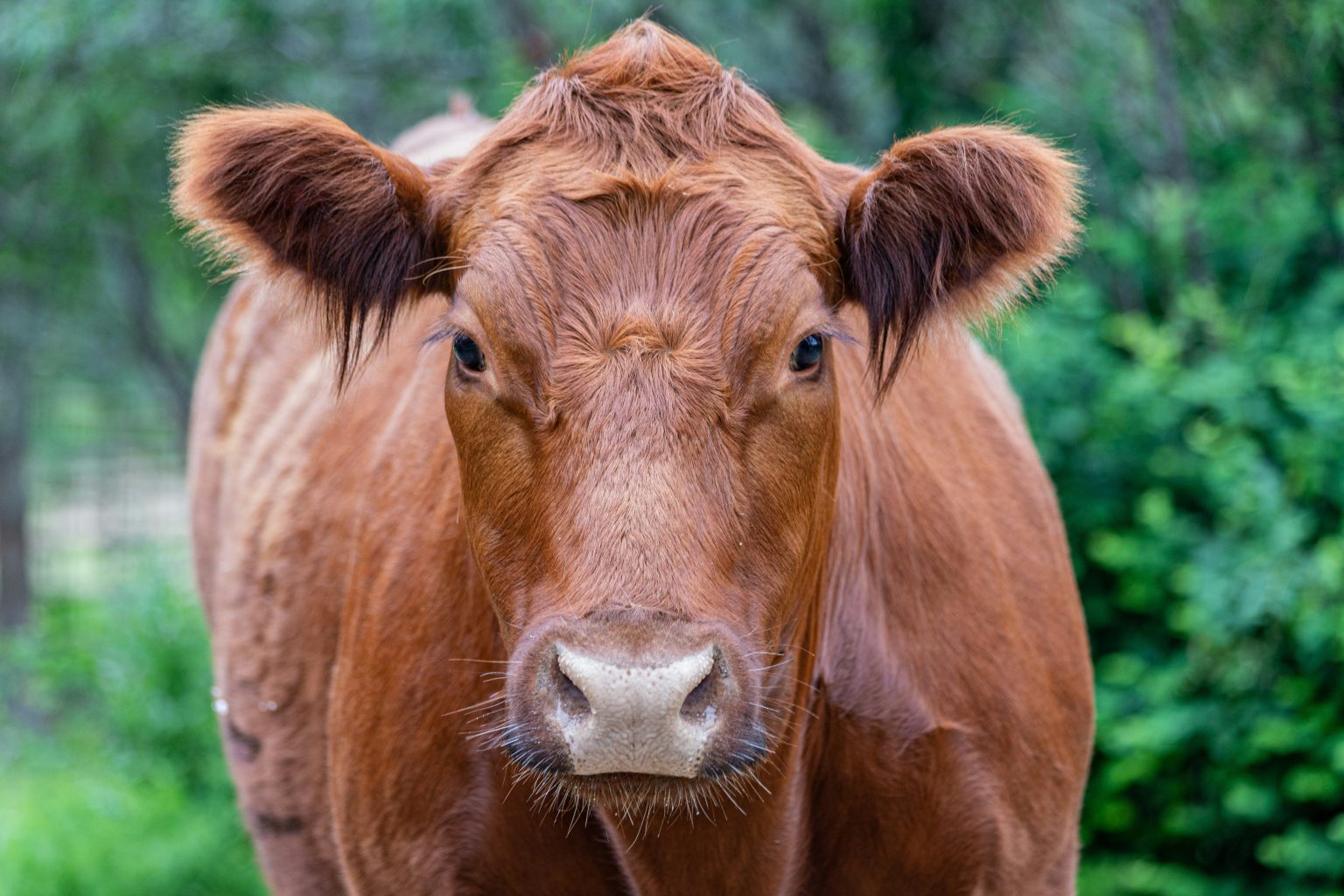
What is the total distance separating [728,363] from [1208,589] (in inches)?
124

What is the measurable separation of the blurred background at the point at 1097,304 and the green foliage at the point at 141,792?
2 cm

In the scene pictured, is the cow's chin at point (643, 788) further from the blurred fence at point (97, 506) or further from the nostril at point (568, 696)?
the blurred fence at point (97, 506)

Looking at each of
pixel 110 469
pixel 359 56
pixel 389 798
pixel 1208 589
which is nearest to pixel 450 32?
pixel 359 56

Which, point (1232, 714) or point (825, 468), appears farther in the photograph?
point (1232, 714)

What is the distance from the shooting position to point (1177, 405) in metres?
5.33

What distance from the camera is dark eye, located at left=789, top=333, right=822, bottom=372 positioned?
2.37m

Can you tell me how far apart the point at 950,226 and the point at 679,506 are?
0.83 metres

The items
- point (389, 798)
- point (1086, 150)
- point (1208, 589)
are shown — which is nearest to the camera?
point (389, 798)

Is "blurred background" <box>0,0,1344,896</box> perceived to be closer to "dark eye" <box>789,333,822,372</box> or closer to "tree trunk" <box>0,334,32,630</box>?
"dark eye" <box>789,333,822,372</box>

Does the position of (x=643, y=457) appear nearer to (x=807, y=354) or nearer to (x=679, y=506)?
(x=679, y=506)

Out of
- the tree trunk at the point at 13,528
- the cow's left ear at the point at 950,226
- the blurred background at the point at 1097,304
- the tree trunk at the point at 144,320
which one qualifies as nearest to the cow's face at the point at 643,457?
the cow's left ear at the point at 950,226

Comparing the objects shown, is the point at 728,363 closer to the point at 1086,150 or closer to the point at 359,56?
the point at 1086,150

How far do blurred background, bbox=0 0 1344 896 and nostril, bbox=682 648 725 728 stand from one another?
1.32 metres

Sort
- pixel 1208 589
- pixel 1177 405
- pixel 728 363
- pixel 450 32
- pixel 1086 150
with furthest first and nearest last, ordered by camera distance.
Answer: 1. pixel 450 32
2. pixel 1086 150
3. pixel 1177 405
4. pixel 1208 589
5. pixel 728 363
